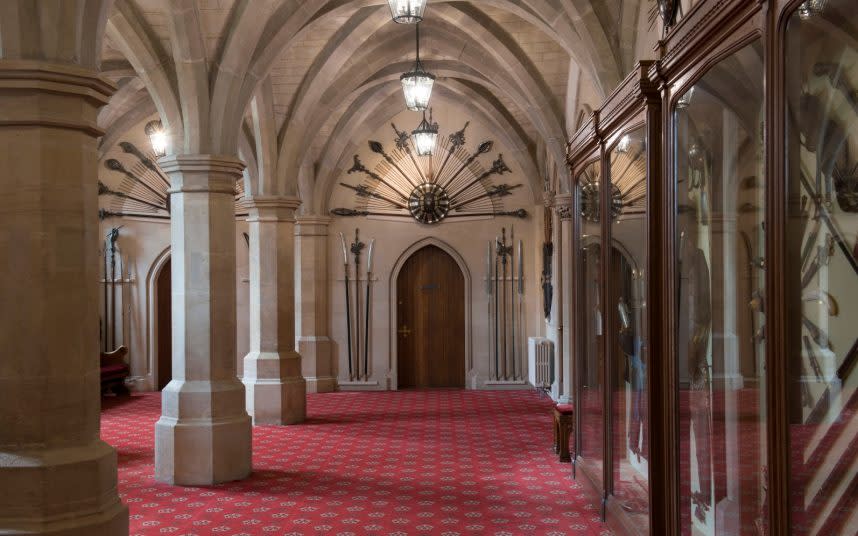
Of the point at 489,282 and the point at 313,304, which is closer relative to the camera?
the point at 313,304

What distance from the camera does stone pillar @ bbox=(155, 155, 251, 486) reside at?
7.68 meters

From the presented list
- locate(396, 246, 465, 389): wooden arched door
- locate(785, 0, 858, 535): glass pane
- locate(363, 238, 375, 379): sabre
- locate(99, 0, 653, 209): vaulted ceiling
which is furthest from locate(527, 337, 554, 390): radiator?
locate(785, 0, 858, 535): glass pane

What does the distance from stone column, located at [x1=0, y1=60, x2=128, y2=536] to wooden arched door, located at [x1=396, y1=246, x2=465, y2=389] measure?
12434 mm

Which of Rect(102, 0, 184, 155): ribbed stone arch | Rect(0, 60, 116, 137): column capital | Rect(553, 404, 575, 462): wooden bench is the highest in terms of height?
Rect(102, 0, 184, 155): ribbed stone arch

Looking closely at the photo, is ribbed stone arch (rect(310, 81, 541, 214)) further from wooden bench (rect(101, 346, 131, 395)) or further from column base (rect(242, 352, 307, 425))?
column base (rect(242, 352, 307, 425))

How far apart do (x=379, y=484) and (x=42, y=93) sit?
4574 mm

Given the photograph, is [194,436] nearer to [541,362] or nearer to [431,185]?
[541,362]

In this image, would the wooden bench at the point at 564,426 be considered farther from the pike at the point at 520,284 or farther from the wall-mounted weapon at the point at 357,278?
the wall-mounted weapon at the point at 357,278

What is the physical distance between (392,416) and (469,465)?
154 inches

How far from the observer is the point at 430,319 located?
16.8m

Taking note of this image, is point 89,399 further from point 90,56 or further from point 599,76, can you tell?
point 599,76

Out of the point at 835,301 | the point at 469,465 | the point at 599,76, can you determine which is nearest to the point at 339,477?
the point at 469,465

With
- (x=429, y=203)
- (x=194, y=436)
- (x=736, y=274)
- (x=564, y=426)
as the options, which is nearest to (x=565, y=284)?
(x=429, y=203)

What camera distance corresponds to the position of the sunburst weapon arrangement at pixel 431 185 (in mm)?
16375
